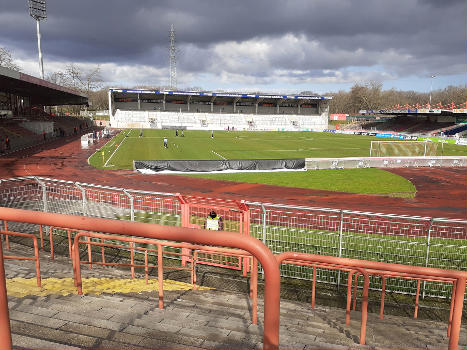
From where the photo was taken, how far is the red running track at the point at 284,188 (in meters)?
17.4

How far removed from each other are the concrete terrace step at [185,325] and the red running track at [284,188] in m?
12.0

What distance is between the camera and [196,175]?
84.0ft

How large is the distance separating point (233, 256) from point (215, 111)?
9030 cm

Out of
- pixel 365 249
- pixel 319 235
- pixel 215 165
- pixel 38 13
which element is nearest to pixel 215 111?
pixel 38 13

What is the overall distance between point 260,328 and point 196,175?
2161 centimetres

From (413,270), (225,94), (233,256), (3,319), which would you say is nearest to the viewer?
(3,319)

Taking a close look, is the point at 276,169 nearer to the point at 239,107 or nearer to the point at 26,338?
the point at 26,338

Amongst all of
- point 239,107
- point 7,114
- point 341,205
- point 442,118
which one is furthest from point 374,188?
point 239,107

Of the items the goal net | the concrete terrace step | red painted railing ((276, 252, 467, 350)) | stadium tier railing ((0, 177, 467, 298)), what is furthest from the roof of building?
red painted railing ((276, 252, 467, 350))

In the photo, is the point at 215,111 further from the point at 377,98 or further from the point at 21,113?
the point at 377,98

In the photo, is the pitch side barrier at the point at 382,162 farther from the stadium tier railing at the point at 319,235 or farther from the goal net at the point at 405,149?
the stadium tier railing at the point at 319,235

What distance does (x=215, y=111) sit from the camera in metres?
95.8

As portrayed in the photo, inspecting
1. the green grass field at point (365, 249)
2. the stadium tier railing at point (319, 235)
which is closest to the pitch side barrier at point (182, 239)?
the stadium tier railing at point (319, 235)

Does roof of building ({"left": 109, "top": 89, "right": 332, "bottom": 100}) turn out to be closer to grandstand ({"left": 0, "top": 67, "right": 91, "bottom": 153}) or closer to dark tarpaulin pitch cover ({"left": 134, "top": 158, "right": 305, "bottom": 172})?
grandstand ({"left": 0, "top": 67, "right": 91, "bottom": 153})
